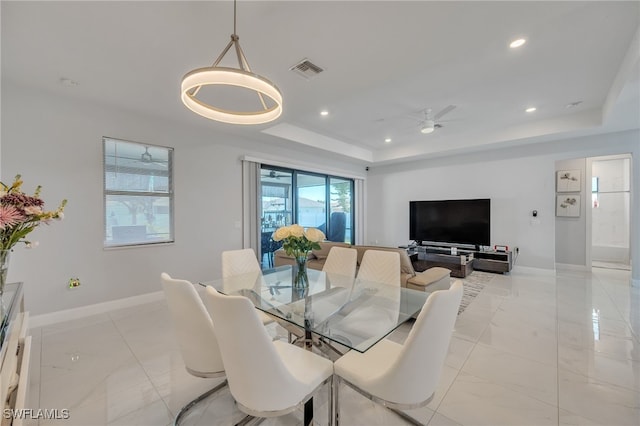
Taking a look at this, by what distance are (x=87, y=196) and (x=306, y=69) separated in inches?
120

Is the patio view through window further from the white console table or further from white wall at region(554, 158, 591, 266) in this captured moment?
white wall at region(554, 158, 591, 266)

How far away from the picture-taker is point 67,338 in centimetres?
Answer: 271

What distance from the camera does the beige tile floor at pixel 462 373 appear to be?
171cm

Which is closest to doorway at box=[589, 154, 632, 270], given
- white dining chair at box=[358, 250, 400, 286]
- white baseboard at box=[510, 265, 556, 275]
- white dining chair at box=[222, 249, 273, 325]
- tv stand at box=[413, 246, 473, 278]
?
white baseboard at box=[510, 265, 556, 275]

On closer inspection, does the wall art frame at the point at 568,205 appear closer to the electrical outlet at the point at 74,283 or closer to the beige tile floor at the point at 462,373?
the beige tile floor at the point at 462,373

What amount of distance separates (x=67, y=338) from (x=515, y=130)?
7.26 metres

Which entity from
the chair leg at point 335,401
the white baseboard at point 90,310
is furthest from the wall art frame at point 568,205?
the white baseboard at point 90,310

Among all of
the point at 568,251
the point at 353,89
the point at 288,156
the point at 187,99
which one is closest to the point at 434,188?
the point at 568,251

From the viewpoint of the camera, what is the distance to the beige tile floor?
1.71 metres

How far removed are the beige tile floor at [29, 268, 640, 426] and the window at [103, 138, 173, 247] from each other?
101 cm

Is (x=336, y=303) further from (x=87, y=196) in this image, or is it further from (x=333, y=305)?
(x=87, y=196)

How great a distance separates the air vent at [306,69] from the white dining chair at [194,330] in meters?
2.10

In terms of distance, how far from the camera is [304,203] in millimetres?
6199

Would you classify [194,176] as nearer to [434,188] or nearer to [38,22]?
[38,22]
